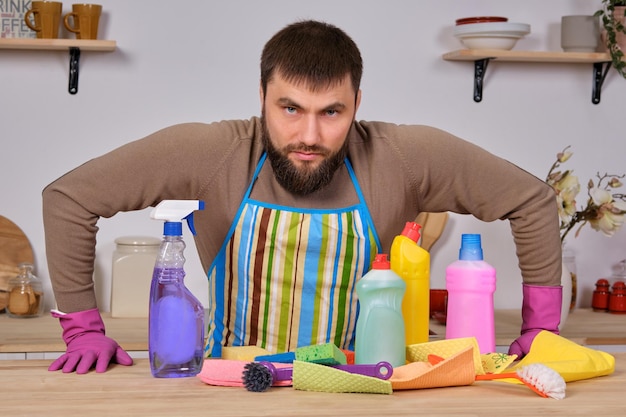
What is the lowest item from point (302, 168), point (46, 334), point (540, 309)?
point (46, 334)

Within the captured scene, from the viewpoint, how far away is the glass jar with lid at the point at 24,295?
108 inches

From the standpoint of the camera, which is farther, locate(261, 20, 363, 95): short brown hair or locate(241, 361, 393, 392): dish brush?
locate(261, 20, 363, 95): short brown hair

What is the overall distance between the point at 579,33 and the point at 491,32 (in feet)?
1.12

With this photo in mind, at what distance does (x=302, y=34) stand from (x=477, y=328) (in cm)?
60

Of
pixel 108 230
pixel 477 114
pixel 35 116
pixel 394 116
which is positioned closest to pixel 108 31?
pixel 35 116

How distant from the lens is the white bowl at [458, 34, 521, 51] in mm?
2867

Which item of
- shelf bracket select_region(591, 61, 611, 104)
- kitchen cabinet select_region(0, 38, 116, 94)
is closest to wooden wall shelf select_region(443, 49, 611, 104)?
shelf bracket select_region(591, 61, 611, 104)

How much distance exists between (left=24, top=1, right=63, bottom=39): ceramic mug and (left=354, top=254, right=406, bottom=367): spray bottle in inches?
65.2

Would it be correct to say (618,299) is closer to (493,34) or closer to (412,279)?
(493,34)

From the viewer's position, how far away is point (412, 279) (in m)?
1.56

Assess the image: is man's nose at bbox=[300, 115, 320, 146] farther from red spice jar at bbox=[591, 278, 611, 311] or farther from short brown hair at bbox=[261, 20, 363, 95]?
red spice jar at bbox=[591, 278, 611, 311]

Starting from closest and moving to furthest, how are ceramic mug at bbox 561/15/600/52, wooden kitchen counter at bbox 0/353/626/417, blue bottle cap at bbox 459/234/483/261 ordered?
wooden kitchen counter at bbox 0/353/626/417
blue bottle cap at bbox 459/234/483/261
ceramic mug at bbox 561/15/600/52

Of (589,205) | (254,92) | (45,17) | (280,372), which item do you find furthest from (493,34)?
(280,372)

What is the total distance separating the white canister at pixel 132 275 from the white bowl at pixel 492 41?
1121mm
